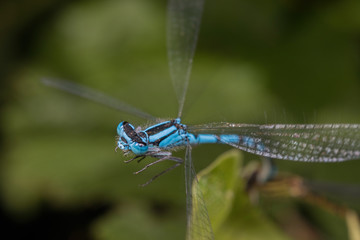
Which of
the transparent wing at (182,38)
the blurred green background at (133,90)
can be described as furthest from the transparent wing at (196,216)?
the blurred green background at (133,90)

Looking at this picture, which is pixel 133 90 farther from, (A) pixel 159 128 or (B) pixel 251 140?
(B) pixel 251 140

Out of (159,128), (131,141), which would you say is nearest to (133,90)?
(159,128)

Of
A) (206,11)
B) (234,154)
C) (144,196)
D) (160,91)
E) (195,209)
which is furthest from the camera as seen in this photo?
(206,11)

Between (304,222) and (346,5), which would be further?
(346,5)

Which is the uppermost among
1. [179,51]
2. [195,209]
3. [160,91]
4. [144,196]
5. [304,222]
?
[160,91]

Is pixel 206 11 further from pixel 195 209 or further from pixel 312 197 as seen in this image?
pixel 195 209

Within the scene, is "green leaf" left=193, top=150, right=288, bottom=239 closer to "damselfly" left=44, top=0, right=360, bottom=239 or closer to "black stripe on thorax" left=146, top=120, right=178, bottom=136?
"damselfly" left=44, top=0, right=360, bottom=239

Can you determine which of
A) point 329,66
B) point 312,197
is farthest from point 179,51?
point 329,66
